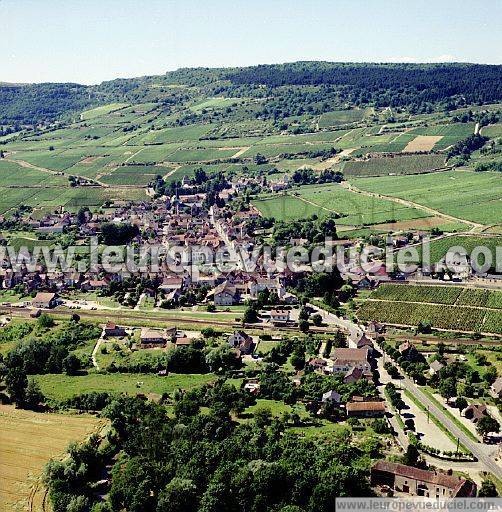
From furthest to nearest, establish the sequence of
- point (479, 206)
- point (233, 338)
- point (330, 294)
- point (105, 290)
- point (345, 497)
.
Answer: point (479, 206), point (105, 290), point (330, 294), point (233, 338), point (345, 497)

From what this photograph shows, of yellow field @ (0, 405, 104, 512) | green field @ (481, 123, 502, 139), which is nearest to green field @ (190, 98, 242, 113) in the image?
green field @ (481, 123, 502, 139)

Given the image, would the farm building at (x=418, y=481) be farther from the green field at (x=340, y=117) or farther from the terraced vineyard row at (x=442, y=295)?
the green field at (x=340, y=117)

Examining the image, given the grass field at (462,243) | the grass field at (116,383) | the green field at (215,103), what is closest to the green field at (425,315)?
the grass field at (462,243)

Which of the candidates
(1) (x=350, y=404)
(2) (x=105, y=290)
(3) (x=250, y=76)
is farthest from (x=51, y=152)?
(1) (x=350, y=404)

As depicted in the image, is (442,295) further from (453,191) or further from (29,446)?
(453,191)

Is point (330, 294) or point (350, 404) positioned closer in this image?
point (350, 404)

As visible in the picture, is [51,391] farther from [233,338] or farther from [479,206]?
[479,206]

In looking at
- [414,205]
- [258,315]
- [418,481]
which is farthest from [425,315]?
[414,205]

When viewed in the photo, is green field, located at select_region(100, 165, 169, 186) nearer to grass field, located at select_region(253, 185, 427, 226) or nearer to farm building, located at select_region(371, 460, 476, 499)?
grass field, located at select_region(253, 185, 427, 226)
